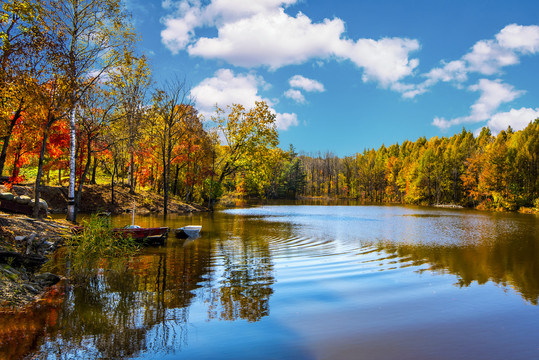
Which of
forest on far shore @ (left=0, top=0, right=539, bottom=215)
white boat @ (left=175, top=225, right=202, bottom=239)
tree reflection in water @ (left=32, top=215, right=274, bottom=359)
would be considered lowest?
tree reflection in water @ (left=32, top=215, right=274, bottom=359)

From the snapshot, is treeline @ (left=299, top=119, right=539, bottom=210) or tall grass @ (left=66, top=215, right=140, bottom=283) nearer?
tall grass @ (left=66, top=215, right=140, bottom=283)

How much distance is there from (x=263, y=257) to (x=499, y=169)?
67954 millimetres

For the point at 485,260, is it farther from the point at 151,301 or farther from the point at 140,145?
the point at 140,145

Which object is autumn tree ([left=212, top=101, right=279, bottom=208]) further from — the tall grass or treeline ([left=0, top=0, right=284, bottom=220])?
the tall grass

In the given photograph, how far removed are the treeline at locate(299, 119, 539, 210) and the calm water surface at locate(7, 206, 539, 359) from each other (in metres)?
59.5

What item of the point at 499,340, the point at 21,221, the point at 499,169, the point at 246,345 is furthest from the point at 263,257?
the point at 499,169

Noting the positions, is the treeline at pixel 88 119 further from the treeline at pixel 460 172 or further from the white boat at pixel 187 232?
the treeline at pixel 460 172

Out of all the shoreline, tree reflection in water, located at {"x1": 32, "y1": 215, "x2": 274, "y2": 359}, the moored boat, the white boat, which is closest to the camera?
tree reflection in water, located at {"x1": 32, "y1": 215, "x2": 274, "y2": 359}

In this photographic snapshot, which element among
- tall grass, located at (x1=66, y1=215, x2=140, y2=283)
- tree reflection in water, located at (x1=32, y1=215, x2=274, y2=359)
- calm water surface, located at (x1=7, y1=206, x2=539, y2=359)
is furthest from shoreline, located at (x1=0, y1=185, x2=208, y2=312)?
tree reflection in water, located at (x1=32, y1=215, x2=274, y2=359)

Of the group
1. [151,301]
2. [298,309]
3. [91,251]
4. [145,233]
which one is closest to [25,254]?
[91,251]

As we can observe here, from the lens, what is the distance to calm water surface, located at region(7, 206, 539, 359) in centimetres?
586

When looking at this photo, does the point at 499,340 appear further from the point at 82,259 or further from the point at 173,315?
the point at 82,259

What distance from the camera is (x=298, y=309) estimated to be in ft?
26.0

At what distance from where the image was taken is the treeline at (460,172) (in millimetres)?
63031
